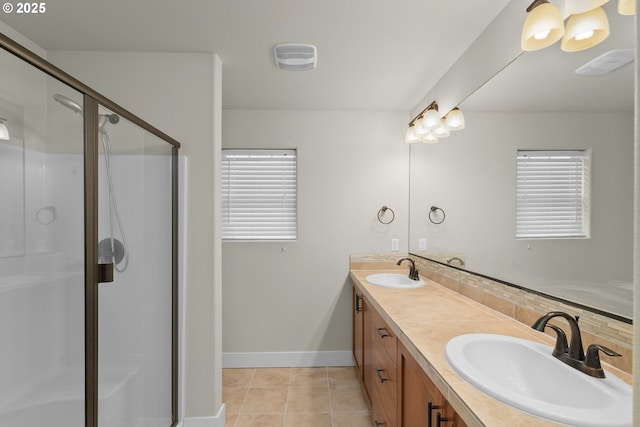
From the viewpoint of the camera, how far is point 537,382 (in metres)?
1.07

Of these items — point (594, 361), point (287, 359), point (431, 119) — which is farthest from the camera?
point (287, 359)

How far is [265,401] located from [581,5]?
2.91m

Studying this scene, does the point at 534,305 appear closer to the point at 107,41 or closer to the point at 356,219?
the point at 356,219

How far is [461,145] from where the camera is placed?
6.70 ft

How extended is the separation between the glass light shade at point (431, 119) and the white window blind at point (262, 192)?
1272 mm

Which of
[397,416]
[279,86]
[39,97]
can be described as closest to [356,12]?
[279,86]

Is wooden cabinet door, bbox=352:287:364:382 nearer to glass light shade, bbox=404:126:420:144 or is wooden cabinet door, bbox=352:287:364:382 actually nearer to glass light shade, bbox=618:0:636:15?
glass light shade, bbox=404:126:420:144

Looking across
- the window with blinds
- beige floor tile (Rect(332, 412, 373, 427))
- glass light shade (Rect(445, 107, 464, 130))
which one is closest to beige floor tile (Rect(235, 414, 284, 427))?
beige floor tile (Rect(332, 412, 373, 427))

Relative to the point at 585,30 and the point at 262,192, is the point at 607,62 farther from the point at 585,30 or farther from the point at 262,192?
the point at 262,192

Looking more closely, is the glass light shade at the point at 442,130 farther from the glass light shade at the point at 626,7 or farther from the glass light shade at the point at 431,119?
the glass light shade at the point at 626,7

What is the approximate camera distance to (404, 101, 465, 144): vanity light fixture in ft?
6.71

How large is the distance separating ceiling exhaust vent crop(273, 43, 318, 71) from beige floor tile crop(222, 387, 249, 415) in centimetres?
255

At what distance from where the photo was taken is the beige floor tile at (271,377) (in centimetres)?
267

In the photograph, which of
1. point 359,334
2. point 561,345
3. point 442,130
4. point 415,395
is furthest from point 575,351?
point 359,334
